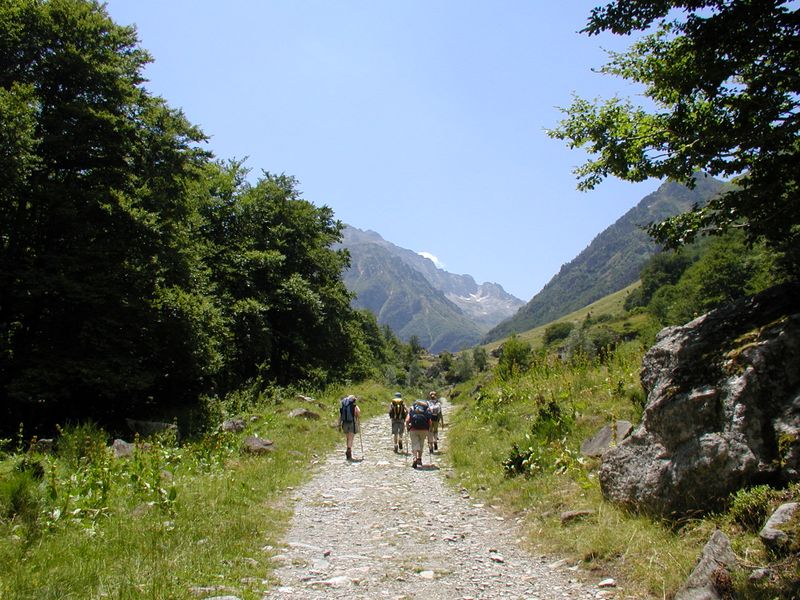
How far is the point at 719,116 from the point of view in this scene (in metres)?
8.20

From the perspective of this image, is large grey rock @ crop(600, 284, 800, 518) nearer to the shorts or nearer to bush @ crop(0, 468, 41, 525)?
the shorts

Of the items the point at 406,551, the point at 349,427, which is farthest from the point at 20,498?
the point at 349,427

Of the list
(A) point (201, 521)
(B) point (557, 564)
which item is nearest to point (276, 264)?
(A) point (201, 521)

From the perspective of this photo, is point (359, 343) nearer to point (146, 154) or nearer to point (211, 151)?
point (211, 151)

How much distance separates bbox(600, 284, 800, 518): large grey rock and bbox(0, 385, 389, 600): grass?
17.1ft

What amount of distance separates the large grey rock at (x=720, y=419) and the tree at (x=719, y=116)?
150 centimetres

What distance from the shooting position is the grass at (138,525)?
5168 millimetres

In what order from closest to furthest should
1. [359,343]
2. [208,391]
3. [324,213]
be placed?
[208,391] < [324,213] < [359,343]

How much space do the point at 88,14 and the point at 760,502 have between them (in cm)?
2464

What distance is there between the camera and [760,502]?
5258 mm

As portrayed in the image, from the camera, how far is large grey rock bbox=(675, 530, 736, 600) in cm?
435

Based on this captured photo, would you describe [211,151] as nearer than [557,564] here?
No

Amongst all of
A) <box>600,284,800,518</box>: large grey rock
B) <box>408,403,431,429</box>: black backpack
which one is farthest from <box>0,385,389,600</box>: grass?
<box>600,284,800,518</box>: large grey rock

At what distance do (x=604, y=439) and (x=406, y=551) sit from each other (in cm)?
473
